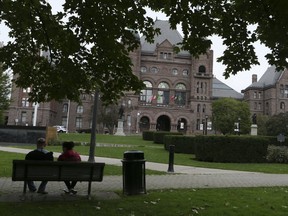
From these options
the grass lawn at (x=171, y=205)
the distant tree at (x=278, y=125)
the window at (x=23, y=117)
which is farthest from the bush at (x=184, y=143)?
the window at (x=23, y=117)

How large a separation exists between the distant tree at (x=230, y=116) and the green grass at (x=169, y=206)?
74363 mm

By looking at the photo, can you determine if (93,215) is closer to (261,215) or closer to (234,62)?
(261,215)

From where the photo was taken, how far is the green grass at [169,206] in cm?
759

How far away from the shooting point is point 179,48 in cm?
985

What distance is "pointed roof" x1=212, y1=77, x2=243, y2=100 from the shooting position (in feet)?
372

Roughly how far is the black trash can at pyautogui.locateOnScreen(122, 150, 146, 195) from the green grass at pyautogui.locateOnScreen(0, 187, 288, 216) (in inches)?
12.2

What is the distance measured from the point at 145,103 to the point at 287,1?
294 feet

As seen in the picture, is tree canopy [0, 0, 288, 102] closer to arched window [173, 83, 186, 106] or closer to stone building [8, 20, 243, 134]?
stone building [8, 20, 243, 134]

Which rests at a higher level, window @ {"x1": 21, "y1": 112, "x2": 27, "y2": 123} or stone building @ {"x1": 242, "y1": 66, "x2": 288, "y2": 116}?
stone building @ {"x1": 242, "y1": 66, "x2": 288, "y2": 116}

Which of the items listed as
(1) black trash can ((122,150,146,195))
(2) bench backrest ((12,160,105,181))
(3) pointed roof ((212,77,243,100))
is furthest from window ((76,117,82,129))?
(2) bench backrest ((12,160,105,181))

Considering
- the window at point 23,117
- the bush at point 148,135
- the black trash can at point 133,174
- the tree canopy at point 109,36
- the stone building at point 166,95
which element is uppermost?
the stone building at point 166,95

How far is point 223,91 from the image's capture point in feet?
377

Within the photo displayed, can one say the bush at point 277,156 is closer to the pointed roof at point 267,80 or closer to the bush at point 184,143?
the bush at point 184,143

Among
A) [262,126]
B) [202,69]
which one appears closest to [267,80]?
[202,69]
